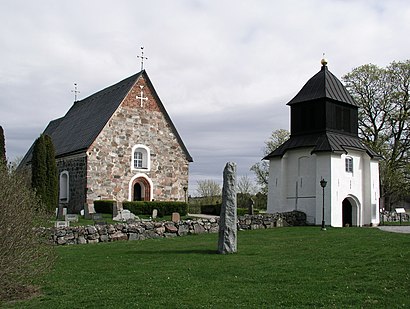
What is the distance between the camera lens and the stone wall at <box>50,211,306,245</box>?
16.3 metres

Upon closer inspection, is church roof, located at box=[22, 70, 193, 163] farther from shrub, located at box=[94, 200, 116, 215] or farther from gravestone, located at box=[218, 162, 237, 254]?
gravestone, located at box=[218, 162, 237, 254]

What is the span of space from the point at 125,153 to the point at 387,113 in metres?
19.3

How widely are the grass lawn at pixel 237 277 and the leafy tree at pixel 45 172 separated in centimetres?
1037

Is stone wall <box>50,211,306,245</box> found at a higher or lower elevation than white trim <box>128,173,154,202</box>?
lower

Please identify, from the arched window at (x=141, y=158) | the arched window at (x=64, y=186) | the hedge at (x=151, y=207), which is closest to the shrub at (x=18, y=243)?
the hedge at (x=151, y=207)

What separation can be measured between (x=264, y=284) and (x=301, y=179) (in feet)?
58.1

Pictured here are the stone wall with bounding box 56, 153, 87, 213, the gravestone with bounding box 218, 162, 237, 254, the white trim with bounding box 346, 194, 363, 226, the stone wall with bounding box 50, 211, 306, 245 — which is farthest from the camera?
the stone wall with bounding box 56, 153, 87, 213

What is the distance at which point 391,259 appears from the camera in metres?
10.5

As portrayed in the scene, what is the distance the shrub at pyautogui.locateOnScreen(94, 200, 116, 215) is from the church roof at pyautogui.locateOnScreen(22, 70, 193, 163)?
3.23 metres

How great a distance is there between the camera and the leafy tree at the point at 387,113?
112 ft

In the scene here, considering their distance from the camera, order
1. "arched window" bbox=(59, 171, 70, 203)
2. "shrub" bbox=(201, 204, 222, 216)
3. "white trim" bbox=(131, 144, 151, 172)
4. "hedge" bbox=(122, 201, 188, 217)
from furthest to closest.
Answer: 1. "shrub" bbox=(201, 204, 222, 216)
2. "arched window" bbox=(59, 171, 70, 203)
3. "white trim" bbox=(131, 144, 151, 172)
4. "hedge" bbox=(122, 201, 188, 217)

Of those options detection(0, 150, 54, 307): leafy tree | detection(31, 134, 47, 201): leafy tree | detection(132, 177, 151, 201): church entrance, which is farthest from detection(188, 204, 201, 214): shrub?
detection(0, 150, 54, 307): leafy tree

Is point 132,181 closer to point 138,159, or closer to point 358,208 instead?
point 138,159

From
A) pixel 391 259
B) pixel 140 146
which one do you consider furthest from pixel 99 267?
pixel 140 146
